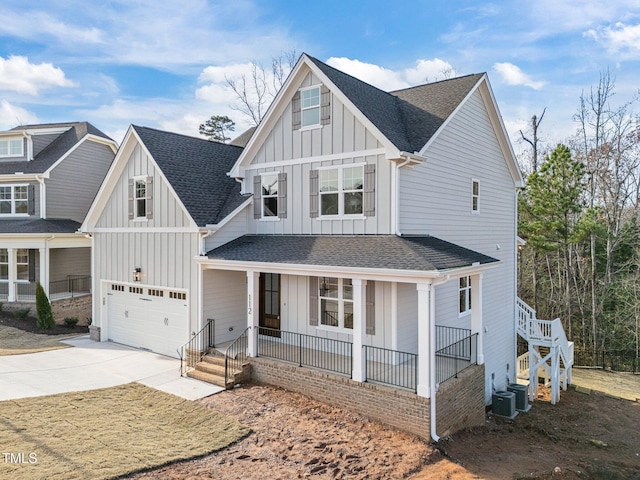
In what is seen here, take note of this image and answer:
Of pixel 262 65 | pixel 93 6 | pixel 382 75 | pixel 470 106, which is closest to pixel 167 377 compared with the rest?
pixel 93 6

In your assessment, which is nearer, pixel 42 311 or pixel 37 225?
pixel 42 311

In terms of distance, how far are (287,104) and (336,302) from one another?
20.0 feet

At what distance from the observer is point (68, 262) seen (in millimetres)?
23109

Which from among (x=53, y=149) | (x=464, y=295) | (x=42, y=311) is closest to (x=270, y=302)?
(x=464, y=295)

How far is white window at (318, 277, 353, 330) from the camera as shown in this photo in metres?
11.9

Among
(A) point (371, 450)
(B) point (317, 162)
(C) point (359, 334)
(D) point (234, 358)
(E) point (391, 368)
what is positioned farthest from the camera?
(B) point (317, 162)

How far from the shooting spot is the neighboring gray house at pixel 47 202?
20922 mm

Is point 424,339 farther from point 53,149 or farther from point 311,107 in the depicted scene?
point 53,149

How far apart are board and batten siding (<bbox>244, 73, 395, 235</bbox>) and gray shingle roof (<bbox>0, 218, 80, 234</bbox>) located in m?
12.0

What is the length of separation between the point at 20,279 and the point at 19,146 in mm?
7517

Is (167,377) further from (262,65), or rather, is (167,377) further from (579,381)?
(262,65)

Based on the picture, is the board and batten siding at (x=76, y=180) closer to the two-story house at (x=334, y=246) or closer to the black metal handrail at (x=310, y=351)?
the two-story house at (x=334, y=246)

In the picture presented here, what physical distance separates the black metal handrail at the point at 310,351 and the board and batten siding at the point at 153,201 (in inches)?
170

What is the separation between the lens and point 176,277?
45.0 ft
